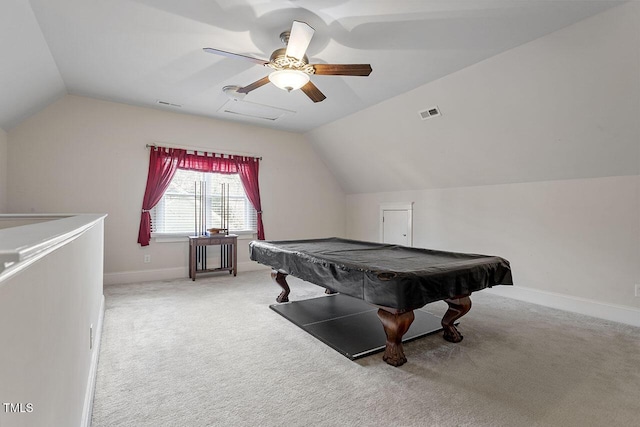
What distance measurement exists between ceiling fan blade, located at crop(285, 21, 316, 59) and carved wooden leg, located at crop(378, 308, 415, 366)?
2.01 metres

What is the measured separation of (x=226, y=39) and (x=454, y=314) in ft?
9.99

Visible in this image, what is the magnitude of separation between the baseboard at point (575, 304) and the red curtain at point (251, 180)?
378cm

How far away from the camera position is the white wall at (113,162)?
4.02 meters

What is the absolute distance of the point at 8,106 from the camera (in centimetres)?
322

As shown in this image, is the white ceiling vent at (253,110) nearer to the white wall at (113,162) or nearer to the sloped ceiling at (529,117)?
the white wall at (113,162)

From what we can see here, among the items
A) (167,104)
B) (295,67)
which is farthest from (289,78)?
(167,104)

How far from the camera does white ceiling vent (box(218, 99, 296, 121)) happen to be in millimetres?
4488

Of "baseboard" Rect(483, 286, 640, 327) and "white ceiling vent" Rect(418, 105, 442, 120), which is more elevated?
"white ceiling vent" Rect(418, 105, 442, 120)

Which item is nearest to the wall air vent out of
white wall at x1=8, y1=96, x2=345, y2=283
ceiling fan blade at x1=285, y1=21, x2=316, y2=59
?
white wall at x1=8, y1=96, x2=345, y2=283

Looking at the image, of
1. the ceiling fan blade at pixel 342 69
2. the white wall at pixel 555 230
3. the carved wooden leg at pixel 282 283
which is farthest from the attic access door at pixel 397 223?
the ceiling fan blade at pixel 342 69

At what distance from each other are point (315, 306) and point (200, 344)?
1.29 metres

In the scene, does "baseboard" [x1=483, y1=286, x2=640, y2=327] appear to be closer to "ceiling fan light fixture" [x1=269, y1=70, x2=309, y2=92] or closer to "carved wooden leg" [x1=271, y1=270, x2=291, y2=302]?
"carved wooden leg" [x1=271, y1=270, x2=291, y2=302]

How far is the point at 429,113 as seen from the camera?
13.3 ft

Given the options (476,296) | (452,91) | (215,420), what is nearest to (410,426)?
(215,420)
